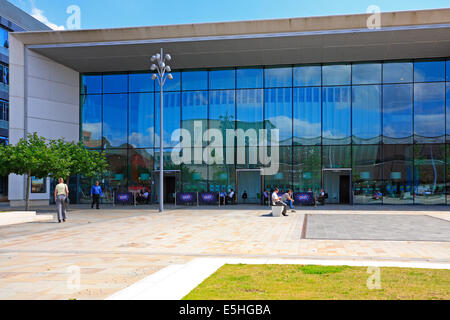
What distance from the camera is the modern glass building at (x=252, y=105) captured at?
83.9 feet

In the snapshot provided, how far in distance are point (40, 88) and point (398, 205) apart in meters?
27.1

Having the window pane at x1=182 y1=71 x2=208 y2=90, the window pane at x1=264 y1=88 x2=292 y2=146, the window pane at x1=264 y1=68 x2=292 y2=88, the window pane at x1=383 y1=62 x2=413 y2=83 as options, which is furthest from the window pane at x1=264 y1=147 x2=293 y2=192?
the window pane at x1=383 y1=62 x2=413 y2=83

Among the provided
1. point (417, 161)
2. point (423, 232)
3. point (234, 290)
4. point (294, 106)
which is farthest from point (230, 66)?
point (234, 290)

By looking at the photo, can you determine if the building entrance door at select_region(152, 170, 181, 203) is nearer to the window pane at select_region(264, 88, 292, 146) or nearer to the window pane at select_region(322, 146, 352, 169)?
the window pane at select_region(264, 88, 292, 146)

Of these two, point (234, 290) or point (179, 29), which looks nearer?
point (234, 290)

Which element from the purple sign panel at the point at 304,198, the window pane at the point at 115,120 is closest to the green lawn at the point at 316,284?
the purple sign panel at the point at 304,198

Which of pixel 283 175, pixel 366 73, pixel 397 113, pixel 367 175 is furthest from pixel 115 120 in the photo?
pixel 397 113

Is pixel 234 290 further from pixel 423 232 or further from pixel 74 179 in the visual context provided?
pixel 74 179

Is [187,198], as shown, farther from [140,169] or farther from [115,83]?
[115,83]

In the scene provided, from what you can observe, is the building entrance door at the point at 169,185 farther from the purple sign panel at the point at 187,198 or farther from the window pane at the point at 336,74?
the window pane at the point at 336,74

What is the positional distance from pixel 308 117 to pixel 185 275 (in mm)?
24236

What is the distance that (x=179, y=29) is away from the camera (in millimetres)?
24500

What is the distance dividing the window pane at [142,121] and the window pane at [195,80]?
294 centimetres

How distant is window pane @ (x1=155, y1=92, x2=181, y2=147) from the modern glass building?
81 millimetres
